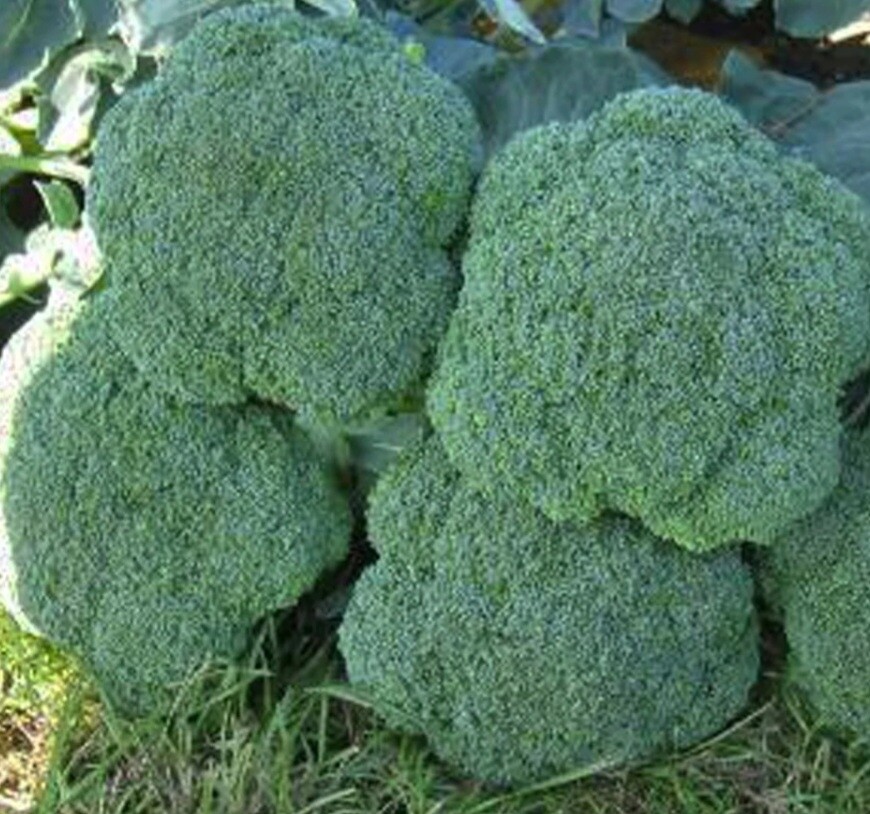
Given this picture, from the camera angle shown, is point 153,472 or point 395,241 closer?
point 395,241

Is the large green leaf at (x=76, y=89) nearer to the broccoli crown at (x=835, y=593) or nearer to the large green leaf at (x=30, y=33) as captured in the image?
the large green leaf at (x=30, y=33)

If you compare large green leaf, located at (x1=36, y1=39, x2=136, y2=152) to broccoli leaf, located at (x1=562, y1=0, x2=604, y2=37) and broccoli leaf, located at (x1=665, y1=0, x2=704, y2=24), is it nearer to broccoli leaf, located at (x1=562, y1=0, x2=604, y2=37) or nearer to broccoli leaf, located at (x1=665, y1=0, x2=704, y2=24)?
broccoli leaf, located at (x1=562, y1=0, x2=604, y2=37)

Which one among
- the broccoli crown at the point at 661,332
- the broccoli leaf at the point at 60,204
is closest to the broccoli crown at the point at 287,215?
the broccoli crown at the point at 661,332

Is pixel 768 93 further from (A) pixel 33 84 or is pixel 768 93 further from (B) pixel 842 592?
(A) pixel 33 84

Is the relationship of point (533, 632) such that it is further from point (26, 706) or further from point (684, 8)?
point (684, 8)

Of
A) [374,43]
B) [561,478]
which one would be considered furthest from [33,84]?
[561,478]

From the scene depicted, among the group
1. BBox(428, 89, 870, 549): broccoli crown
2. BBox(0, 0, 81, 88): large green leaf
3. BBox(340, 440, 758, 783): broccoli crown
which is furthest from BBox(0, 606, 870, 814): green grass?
BBox(0, 0, 81, 88): large green leaf
